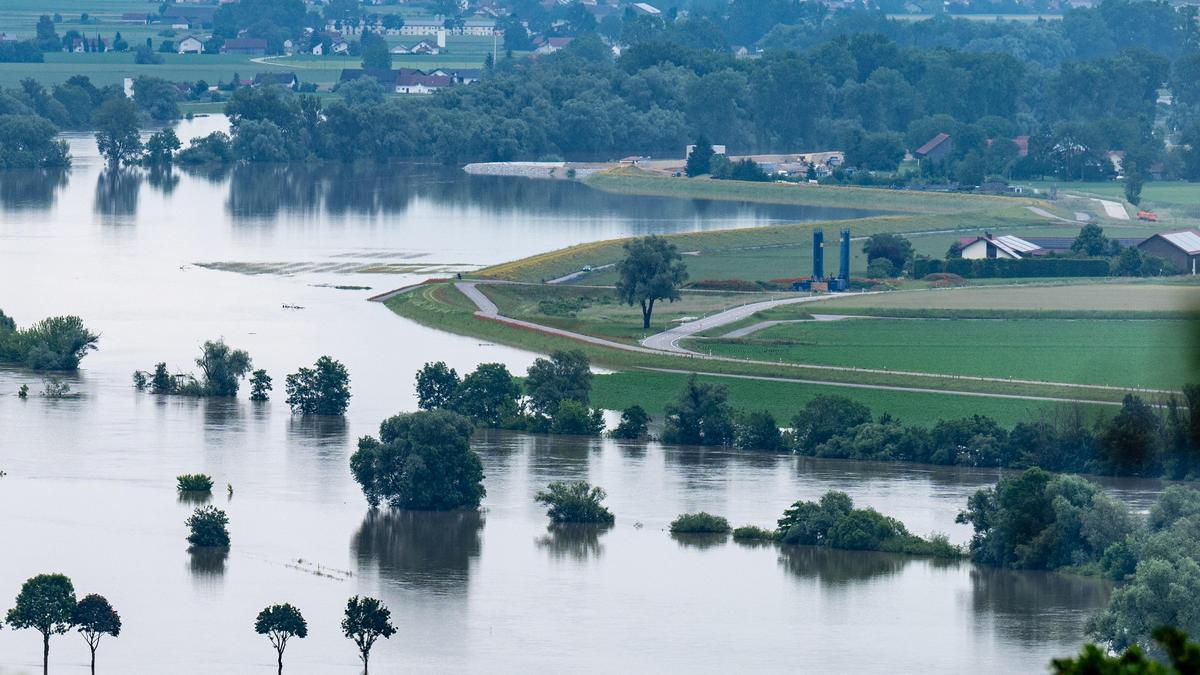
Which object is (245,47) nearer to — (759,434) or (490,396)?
(490,396)

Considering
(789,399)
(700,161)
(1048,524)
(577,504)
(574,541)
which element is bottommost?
(574,541)

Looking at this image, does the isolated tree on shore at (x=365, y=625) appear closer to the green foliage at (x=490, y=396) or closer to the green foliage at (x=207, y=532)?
the green foliage at (x=207, y=532)

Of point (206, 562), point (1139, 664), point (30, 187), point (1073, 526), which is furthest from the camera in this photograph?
point (30, 187)

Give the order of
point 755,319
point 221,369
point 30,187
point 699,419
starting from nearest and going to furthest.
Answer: point 699,419 < point 221,369 < point 755,319 < point 30,187

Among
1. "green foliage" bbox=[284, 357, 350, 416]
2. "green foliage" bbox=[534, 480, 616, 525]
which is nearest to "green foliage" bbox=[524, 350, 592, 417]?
"green foliage" bbox=[284, 357, 350, 416]

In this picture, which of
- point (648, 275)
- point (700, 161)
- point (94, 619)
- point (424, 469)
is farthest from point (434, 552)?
point (700, 161)

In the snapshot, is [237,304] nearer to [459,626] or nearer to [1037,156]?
[459,626]
